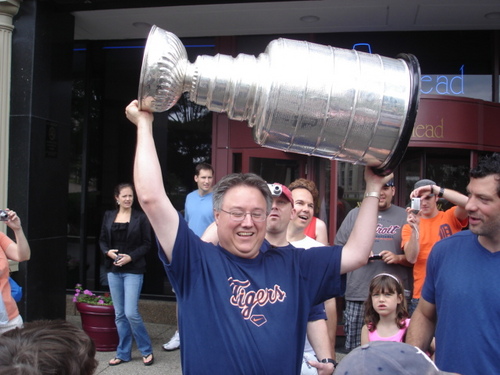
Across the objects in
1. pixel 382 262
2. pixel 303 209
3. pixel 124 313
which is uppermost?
pixel 303 209

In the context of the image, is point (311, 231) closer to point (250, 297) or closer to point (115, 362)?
point (250, 297)

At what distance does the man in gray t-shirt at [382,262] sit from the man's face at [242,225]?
280cm

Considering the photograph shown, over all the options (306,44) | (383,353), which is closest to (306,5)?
(306,44)

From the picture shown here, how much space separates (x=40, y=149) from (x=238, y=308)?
172 inches

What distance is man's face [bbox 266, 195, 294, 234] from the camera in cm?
286

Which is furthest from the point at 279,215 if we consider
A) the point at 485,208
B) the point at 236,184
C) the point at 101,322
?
the point at 101,322

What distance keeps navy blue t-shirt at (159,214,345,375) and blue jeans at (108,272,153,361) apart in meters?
3.42

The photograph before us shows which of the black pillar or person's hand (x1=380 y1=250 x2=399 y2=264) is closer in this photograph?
person's hand (x1=380 y1=250 x2=399 y2=264)

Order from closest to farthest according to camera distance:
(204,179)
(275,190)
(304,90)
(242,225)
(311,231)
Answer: (304,90), (242,225), (275,190), (311,231), (204,179)

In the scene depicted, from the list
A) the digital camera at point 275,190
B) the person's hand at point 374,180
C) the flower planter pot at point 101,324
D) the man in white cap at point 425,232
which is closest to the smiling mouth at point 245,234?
the person's hand at point 374,180

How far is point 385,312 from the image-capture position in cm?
392

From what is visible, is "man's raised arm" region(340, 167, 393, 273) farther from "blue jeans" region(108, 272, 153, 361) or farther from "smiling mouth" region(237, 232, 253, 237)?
"blue jeans" region(108, 272, 153, 361)

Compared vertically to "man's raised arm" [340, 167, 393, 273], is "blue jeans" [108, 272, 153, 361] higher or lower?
lower

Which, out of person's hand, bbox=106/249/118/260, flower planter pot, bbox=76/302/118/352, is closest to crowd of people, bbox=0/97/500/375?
person's hand, bbox=106/249/118/260
